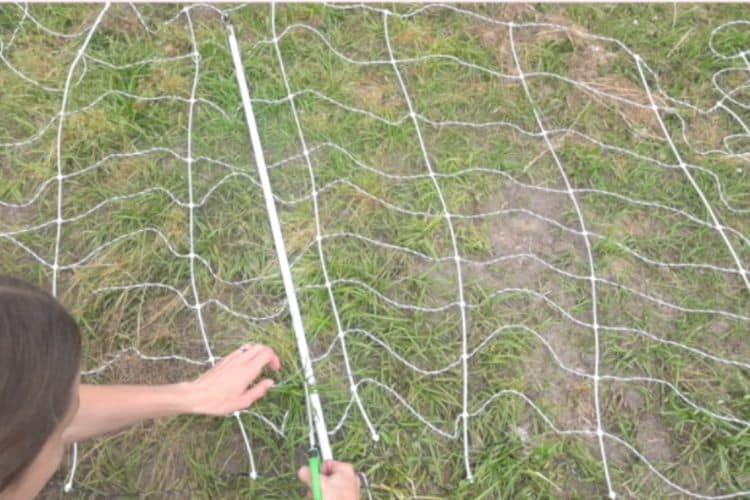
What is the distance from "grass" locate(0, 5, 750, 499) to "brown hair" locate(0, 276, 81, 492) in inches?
24.9

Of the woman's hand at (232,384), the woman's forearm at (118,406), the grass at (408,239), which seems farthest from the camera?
the grass at (408,239)

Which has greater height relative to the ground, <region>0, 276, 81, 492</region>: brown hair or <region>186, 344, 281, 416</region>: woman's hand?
<region>0, 276, 81, 492</region>: brown hair

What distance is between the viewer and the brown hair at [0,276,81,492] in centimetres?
83

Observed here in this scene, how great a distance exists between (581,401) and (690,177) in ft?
2.07

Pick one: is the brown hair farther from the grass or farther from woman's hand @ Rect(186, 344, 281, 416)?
the grass

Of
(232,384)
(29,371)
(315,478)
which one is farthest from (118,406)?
(29,371)

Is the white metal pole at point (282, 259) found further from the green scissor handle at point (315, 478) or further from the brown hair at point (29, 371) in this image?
the brown hair at point (29, 371)

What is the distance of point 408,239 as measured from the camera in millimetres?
1711

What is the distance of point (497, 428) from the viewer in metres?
1.54

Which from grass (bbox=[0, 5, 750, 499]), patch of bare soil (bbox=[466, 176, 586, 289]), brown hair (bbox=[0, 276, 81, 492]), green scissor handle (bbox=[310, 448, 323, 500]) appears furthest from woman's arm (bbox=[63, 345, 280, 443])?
patch of bare soil (bbox=[466, 176, 586, 289])

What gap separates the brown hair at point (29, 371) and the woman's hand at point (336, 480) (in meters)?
0.53

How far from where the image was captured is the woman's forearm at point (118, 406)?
126cm

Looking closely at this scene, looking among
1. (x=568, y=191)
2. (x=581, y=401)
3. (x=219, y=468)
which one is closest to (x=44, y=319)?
(x=219, y=468)

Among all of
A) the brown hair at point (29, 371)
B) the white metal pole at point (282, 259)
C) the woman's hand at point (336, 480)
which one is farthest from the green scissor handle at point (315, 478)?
the brown hair at point (29, 371)
